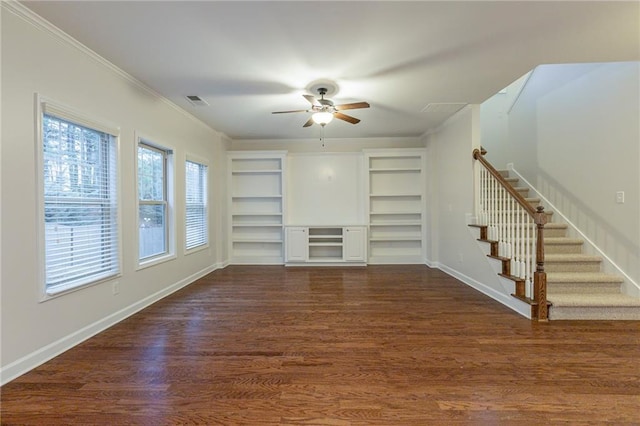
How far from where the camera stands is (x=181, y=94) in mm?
3549

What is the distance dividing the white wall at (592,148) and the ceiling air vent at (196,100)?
4864 mm

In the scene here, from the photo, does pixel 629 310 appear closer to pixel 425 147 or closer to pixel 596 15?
pixel 596 15

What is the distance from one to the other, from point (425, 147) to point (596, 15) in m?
3.60

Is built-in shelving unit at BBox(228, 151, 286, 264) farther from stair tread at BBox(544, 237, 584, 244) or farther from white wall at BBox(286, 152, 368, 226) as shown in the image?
stair tread at BBox(544, 237, 584, 244)

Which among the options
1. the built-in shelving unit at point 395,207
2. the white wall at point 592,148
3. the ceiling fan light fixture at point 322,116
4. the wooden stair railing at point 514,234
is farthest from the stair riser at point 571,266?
the ceiling fan light fixture at point 322,116

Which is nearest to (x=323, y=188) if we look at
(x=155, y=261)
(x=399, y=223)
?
(x=399, y=223)

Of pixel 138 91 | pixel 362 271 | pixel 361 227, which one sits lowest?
pixel 362 271

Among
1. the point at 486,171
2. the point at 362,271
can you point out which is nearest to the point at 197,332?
the point at 362,271

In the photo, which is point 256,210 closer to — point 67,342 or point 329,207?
point 329,207

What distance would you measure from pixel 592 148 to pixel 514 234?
4.74 feet

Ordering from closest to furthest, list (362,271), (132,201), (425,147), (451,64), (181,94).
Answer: (451,64) < (132,201) < (181,94) < (362,271) < (425,147)

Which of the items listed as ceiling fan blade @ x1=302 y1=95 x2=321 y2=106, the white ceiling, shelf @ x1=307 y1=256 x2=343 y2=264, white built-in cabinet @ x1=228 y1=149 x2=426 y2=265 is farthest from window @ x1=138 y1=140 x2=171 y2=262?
shelf @ x1=307 y1=256 x2=343 y2=264

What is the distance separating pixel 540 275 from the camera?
289cm

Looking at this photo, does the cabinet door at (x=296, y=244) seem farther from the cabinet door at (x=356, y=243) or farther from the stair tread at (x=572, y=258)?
the stair tread at (x=572, y=258)
